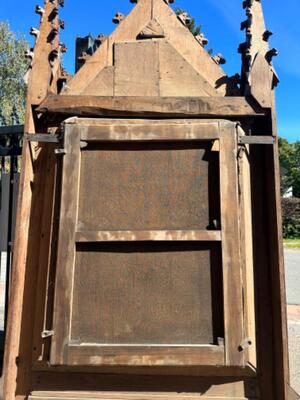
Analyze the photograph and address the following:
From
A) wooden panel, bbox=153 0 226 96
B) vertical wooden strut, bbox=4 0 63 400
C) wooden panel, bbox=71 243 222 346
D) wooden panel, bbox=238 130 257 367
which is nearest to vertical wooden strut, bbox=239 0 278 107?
wooden panel, bbox=153 0 226 96

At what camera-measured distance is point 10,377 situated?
2402 millimetres

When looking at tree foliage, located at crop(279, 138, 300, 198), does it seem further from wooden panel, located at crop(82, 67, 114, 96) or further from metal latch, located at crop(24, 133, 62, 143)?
metal latch, located at crop(24, 133, 62, 143)

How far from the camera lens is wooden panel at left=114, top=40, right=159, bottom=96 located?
8.89 feet

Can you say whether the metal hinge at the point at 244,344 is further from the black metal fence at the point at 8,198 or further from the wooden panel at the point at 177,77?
the black metal fence at the point at 8,198

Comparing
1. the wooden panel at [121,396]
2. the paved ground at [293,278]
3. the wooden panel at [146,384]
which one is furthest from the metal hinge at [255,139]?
the paved ground at [293,278]

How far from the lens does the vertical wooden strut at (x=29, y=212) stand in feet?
7.97

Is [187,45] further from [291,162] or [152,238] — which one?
[291,162]

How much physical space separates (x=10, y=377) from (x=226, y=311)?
1.38 metres

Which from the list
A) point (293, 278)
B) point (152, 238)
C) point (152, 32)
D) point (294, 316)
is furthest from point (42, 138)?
point (293, 278)

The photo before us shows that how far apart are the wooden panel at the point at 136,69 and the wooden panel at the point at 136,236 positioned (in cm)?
101

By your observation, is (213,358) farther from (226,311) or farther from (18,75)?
(18,75)

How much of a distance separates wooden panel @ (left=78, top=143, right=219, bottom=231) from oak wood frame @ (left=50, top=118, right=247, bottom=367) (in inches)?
2.6

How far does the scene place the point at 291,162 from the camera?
48.1 metres

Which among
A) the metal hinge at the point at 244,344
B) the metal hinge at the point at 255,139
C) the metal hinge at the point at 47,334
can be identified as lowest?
the metal hinge at the point at 244,344
